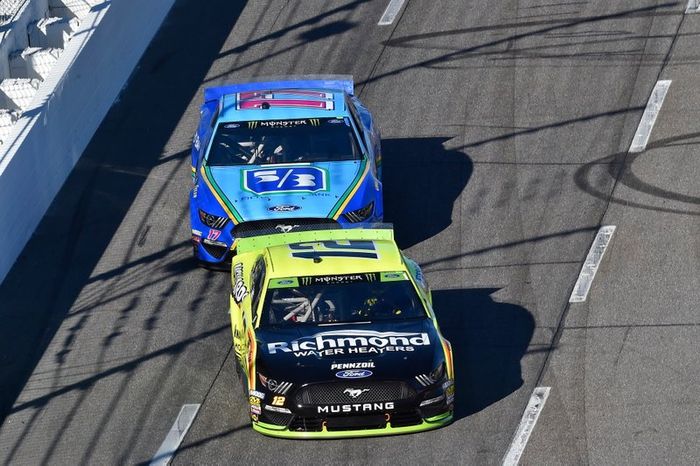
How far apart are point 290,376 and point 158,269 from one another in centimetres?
434

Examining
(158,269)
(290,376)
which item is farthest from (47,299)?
(290,376)

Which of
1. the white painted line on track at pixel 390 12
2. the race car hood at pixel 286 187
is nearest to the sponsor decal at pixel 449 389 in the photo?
the race car hood at pixel 286 187

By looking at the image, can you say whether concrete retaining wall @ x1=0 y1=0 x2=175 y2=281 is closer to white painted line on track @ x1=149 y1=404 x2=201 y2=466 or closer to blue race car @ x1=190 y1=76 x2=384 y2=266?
blue race car @ x1=190 y1=76 x2=384 y2=266

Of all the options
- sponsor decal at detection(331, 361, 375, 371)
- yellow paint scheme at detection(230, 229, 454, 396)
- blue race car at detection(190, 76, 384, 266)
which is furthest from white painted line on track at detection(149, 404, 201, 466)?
blue race car at detection(190, 76, 384, 266)

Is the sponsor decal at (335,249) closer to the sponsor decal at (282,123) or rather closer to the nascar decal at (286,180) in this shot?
the nascar decal at (286,180)

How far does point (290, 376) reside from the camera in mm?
12773

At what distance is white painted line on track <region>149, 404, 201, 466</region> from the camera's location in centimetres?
1315

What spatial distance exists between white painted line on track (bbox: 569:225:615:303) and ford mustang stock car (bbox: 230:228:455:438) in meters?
2.24

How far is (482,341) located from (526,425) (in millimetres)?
1652

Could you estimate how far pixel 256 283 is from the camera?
14.2m

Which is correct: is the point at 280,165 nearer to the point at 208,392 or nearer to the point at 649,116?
the point at 208,392

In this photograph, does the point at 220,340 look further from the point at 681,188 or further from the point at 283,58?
the point at 283,58

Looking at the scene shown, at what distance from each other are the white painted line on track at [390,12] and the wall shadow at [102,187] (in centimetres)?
235

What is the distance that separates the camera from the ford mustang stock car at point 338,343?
12.7m
